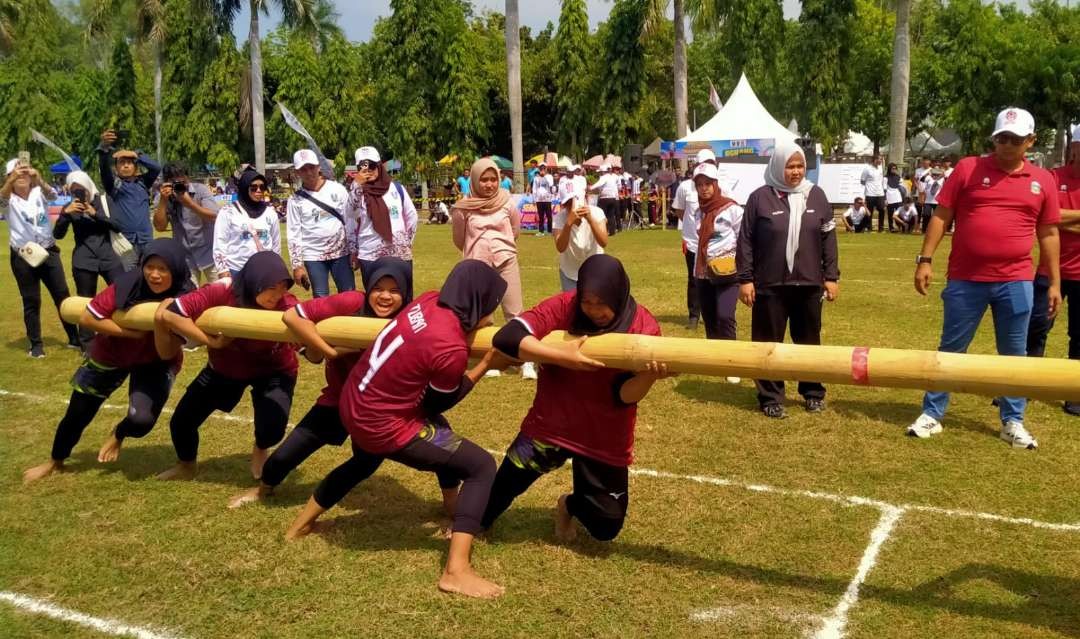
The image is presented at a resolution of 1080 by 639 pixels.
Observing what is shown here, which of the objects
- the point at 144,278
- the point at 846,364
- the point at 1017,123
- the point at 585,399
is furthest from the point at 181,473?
the point at 1017,123

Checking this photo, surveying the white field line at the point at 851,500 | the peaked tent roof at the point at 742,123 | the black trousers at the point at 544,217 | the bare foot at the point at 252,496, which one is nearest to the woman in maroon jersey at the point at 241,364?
the bare foot at the point at 252,496

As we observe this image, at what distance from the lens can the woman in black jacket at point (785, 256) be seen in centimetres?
734

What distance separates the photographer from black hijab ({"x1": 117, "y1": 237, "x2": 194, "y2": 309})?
583 cm

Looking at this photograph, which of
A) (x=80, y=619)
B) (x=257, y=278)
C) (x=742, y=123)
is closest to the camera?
(x=80, y=619)

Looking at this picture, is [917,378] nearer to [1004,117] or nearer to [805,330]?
[1004,117]

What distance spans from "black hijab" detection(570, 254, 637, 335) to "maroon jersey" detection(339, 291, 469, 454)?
0.59 metres

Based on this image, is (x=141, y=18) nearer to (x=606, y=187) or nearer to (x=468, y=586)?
(x=606, y=187)

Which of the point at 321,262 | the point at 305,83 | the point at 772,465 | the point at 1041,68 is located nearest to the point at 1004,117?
→ the point at 772,465

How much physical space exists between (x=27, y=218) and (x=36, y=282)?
2.42ft

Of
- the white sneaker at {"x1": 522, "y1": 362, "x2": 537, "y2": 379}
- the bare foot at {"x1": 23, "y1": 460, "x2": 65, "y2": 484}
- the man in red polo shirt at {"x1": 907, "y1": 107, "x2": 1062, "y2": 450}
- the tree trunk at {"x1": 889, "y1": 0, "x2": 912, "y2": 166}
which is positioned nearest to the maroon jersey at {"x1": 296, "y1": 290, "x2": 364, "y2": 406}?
the bare foot at {"x1": 23, "y1": 460, "x2": 65, "y2": 484}

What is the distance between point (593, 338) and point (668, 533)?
4.91ft

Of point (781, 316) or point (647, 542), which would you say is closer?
point (647, 542)

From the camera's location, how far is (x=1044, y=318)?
7422 millimetres

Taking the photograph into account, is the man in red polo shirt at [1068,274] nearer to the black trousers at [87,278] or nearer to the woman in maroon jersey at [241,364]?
the woman in maroon jersey at [241,364]
